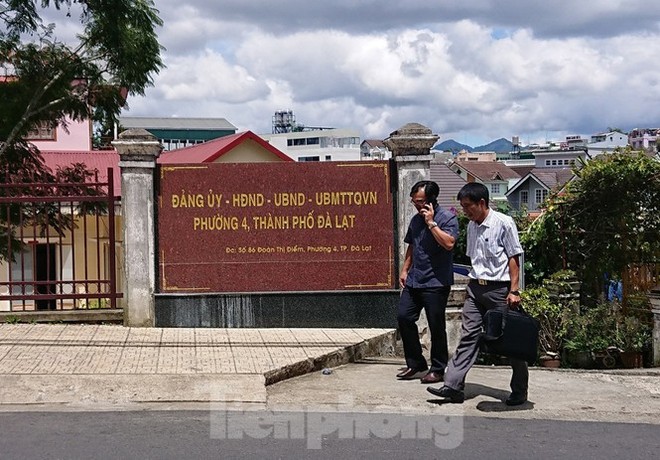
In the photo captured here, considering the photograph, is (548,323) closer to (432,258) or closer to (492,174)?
(432,258)

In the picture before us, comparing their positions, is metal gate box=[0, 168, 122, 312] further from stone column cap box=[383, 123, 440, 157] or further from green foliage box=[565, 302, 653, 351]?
green foliage box=[565, 302, 653, 351]

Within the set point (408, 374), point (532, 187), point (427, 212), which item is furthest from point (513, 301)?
point (532, 187)

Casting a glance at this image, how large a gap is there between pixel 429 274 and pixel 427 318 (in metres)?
0.39

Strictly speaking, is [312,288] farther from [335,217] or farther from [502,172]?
[502,172]

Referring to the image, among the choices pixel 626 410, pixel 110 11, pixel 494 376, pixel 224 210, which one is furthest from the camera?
pixel 110 11

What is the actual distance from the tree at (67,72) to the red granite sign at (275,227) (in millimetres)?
2850

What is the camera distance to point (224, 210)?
9.23 m

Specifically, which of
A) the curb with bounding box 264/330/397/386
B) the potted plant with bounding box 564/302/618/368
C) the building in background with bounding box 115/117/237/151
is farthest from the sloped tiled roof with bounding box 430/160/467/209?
the building in background with bounding box 115/117/237/151

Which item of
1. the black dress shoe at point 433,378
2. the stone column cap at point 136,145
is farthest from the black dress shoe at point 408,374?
the stone column cap at point 136,145

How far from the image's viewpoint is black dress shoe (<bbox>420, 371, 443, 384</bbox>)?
7.12 metres

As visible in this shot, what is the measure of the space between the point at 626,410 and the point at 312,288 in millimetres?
3836

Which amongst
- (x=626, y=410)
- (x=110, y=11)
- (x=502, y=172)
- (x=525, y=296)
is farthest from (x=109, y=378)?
(x=502, y=172)

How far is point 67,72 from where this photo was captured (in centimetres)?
1178

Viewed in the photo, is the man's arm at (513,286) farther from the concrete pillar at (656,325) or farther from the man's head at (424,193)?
the concrete pillar at (656,325)
